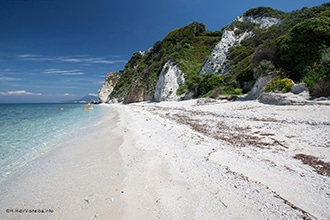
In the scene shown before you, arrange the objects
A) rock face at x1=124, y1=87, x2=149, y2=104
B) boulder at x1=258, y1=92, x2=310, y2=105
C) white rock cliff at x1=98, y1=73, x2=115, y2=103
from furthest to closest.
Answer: white rock cliff at x1=98, y1=73, x2=115, y2=103 → rock face at x1=124, y1=87, x2=149, y2=104 → boulder at x1=258, y1=92, x2=310, y2=105

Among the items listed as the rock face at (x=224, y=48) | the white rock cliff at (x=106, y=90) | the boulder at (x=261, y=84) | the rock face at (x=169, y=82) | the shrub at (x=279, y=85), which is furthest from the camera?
the white rock cliff at (x=106, y=90)

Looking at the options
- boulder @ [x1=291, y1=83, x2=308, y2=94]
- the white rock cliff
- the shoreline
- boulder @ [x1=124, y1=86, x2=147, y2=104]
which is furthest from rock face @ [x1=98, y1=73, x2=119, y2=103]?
the shoreline

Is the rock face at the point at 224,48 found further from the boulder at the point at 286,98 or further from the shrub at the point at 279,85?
the boulder at the point at 286,98

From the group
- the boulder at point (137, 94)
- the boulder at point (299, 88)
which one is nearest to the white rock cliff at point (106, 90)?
the boulder at point (137, 94)

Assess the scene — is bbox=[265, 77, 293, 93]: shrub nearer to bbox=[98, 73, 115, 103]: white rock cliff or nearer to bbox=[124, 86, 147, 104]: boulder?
bbox=[124, 86, 147, 104]: boulder

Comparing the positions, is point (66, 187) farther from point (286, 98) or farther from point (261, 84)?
point (261, 84)

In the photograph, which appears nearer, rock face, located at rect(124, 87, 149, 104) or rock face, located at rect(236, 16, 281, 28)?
rock face, located at rect(236, 16, 281, 28)

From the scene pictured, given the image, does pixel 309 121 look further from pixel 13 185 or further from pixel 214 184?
pixel 13 185

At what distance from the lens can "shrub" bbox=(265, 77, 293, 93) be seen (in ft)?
41.5

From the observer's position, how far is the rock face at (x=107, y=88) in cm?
8244

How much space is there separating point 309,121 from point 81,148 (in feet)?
31.9

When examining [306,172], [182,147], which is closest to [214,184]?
[306,172]

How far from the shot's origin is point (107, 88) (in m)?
84.6

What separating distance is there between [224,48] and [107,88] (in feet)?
216
